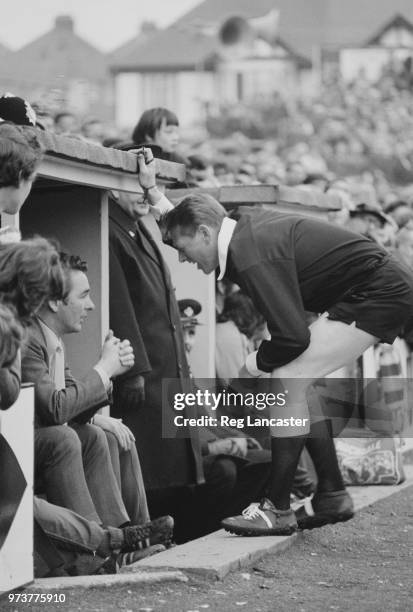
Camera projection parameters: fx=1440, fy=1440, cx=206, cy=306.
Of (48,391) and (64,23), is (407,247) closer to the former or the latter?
(48,391)

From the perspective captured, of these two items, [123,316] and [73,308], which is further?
[123,316]

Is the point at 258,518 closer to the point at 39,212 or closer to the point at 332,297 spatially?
the point at 332,297

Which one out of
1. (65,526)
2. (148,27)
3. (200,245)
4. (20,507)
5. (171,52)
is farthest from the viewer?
(148,27)

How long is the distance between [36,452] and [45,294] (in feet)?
2.39

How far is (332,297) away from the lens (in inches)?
247

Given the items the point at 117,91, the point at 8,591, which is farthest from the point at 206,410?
the point at 117,91

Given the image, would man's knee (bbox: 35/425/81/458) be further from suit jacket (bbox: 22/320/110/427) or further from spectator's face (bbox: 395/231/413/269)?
spectator's face (bbox: 395/231/413/269)

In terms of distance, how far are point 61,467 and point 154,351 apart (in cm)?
165

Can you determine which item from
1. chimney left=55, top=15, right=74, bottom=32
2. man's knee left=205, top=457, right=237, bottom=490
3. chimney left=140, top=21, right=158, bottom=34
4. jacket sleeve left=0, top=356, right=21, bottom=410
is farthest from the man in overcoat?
chimney left=140, top=21, right=158, bottom=34

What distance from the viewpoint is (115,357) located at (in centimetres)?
592

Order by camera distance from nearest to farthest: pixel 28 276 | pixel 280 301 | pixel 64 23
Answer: pixel 28 276, pixel 280 301, pixel 64 23

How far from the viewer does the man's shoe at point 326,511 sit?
6457 mm

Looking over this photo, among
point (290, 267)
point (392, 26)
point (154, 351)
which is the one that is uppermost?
point (392, 26)

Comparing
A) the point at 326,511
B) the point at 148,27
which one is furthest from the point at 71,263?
the point at 148,27
